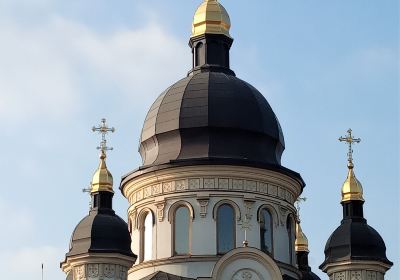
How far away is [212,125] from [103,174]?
148 inches

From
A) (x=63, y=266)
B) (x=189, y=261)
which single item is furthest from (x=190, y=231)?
(x=63, y=266)

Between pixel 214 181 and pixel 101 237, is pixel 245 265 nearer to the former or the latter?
pixel 214 181

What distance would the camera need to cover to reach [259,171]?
155ft

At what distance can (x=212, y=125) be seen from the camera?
47656 millimetres

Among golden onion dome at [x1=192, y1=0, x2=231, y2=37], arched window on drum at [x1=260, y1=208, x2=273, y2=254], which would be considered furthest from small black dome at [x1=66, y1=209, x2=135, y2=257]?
golden onion dome at [x1=192, y1=0, x2=231, y2=37]

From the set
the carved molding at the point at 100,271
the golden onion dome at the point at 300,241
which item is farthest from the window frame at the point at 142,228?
the golden onion dome at the point at 300,241

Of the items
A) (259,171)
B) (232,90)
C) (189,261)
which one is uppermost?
(232,90)

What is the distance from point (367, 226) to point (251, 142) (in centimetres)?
459

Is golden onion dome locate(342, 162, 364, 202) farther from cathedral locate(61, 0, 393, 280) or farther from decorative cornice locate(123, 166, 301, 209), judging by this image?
decorative cornice locate(123, 166, 301, 209)

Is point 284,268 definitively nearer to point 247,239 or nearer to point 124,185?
point 247,239

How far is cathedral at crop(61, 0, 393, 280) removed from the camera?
4456 centimetres

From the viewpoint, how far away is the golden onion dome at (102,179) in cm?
4706

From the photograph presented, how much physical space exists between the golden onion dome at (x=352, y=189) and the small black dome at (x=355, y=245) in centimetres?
151

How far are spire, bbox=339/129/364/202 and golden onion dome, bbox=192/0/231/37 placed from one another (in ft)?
19.7
